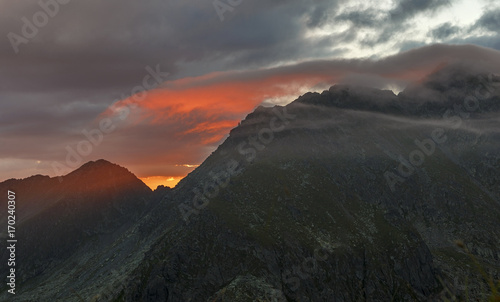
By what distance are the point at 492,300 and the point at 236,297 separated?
661 feet

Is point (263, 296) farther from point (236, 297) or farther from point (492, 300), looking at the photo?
point (492, 300)

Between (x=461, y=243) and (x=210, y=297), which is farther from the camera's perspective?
(x=210, y=297)

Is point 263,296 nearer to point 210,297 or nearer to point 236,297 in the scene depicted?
point 236,297

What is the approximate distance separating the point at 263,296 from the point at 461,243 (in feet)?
666

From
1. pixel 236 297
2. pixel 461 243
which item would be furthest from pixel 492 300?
pixel 236 297

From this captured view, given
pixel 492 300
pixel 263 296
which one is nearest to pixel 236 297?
pixel 263 296

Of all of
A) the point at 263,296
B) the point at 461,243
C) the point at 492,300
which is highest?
the point at 461,243

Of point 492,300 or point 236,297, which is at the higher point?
point 492,300

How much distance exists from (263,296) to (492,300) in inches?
7980

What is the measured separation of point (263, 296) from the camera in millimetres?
196125

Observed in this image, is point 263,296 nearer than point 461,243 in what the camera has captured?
No

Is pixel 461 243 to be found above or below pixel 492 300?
above

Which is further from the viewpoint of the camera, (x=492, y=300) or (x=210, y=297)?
(x=210, y=297)

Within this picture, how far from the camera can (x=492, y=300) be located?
657 cm
